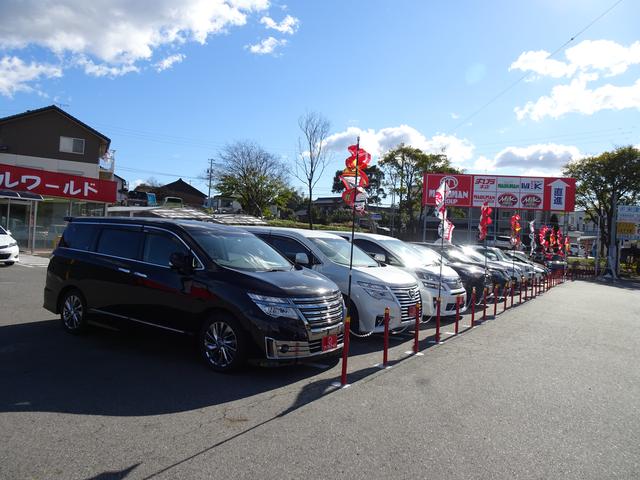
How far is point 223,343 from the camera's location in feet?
18.9

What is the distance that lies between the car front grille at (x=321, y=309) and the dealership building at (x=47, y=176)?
18.8 metres

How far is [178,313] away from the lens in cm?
612

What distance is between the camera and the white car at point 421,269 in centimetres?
1036

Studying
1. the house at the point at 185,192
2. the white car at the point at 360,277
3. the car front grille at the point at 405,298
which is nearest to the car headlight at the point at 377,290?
the white car at the point at 360,277

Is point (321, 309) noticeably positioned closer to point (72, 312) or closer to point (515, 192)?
point (72, 312)

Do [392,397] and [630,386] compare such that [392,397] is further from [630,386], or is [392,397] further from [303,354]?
[630,386]

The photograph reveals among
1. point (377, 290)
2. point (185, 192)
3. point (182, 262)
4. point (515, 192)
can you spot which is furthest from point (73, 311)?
point (185, 192)

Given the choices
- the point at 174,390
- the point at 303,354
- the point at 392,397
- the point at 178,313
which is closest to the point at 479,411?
the point at 392,397

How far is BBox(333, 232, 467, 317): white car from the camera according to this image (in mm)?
10357

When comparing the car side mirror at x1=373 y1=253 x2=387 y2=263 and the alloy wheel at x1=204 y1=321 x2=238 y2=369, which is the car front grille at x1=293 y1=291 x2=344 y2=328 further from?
the car side mirror at x1=373 y1=253 x2=387 y2=263

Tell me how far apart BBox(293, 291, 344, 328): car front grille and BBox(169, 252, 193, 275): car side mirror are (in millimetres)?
1431

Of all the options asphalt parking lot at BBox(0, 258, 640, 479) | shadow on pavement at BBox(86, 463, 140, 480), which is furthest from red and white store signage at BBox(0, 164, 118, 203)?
shadow on pavement at BBox(86, 463, 140, 480)

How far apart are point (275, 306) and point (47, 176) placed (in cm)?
2327

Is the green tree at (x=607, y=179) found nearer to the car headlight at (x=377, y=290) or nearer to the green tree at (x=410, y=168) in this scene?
the green tree at (x=410, y=168)
